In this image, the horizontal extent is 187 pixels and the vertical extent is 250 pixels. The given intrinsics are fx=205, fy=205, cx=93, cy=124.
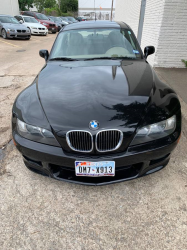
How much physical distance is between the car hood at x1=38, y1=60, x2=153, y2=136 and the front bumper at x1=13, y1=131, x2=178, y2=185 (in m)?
0.23

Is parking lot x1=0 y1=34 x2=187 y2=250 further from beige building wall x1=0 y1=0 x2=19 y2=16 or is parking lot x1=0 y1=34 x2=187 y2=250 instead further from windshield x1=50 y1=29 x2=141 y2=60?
beige building wall x1=0 y1=0 x2=19 y2=16

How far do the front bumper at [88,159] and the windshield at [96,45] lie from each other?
69.4 inches

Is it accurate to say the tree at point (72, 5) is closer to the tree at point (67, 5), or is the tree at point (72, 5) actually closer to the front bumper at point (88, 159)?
the tree at point (67, 5)

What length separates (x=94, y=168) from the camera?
1874mm

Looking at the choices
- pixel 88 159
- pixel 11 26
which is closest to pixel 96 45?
pixel 88 159

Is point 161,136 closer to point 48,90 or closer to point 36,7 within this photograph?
point 48,90

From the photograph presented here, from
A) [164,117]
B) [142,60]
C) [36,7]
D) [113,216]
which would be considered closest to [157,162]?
[164,117]

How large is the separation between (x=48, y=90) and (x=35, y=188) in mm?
1114

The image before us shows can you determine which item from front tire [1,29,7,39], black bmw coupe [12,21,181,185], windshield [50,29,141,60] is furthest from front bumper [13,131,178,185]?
front tire [1,29,7,39]

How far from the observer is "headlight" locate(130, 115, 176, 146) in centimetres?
188

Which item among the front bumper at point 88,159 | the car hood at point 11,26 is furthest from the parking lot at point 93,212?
the car hood at point 11,26

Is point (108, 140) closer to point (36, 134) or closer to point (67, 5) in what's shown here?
point (36, 134)

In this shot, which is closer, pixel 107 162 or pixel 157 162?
pixel 107 162

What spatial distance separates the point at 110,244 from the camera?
171 centimetres
